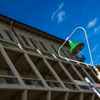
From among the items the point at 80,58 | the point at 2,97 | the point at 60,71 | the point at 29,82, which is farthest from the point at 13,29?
the point at 80,58

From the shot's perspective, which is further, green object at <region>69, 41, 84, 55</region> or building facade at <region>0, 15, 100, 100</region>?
green object at <region>69, 41, 84, 55</region>

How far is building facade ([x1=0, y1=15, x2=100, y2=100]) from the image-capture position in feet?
29.2

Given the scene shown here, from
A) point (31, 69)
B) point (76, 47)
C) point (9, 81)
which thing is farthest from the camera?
point (31, 69)

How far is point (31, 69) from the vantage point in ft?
45.4

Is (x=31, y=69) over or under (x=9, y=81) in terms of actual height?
over

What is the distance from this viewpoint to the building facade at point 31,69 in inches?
350

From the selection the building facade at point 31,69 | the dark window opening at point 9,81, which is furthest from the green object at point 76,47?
the dark window opening at point 9,81

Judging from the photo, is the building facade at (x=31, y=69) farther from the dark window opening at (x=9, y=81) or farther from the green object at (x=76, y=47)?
the green object at (x=76, y=47)

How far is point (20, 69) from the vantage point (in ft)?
43.7

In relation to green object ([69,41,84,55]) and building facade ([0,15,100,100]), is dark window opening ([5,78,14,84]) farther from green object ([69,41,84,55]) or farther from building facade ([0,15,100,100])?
green object ([69,41,84,55])

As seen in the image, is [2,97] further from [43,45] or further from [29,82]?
[43,45]

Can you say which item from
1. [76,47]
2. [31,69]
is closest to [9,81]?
Answer: [76,47]

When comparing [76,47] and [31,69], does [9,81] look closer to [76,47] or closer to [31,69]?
[76,47]

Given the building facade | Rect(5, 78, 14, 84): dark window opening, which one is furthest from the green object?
Rect(5, 78, 14, 84): dark window opening
